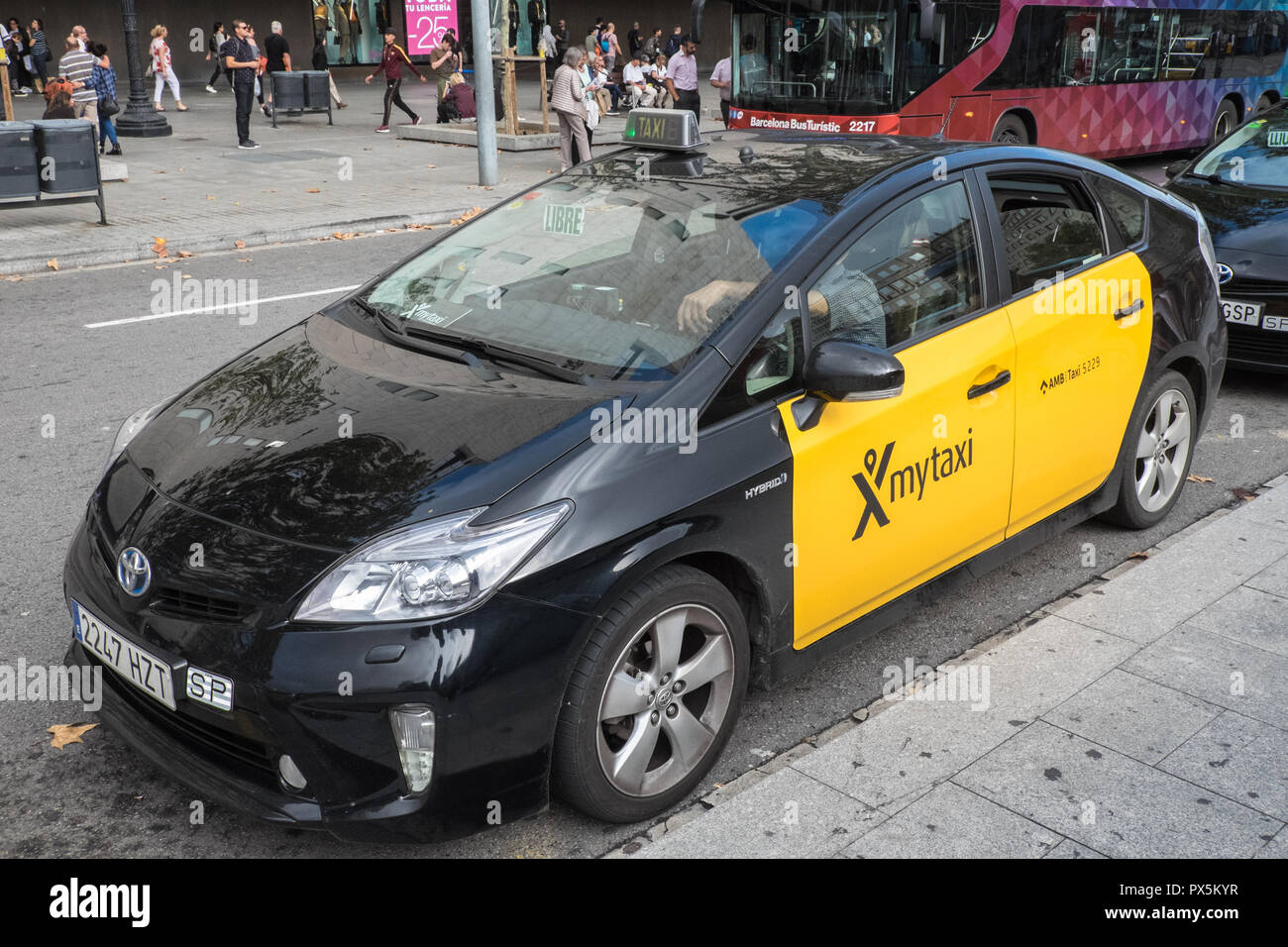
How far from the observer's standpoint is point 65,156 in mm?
12102

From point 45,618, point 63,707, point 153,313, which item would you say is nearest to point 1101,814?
point 63,707

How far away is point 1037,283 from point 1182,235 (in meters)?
1.21

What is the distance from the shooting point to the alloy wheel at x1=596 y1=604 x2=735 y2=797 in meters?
3.14

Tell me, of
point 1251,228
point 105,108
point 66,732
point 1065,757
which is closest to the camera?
point 1065,757

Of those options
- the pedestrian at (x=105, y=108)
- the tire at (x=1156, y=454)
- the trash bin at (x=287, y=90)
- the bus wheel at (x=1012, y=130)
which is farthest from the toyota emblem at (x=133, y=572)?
the trash bin at (x=287, y=90)

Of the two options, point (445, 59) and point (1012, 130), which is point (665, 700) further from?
point (445, 59)

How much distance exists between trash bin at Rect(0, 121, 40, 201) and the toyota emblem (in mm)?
10194

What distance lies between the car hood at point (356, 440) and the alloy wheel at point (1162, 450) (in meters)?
2.72

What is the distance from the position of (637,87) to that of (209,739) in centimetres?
2436

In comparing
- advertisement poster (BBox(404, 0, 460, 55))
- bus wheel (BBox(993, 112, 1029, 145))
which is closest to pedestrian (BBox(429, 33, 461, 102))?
advertisement poster (BBox(404, 0, 460, 55))

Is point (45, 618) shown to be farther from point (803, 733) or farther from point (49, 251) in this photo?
point (49, 251)

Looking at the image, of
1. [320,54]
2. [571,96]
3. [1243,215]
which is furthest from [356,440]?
[320,54]
